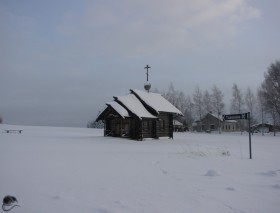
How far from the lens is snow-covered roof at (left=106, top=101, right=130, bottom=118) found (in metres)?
27.2

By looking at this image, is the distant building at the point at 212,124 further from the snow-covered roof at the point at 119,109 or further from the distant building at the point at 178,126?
the snow-covered roof at the point at 119,109

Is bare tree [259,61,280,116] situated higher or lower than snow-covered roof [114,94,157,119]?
higher

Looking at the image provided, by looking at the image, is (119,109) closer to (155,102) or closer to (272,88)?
(155,102)

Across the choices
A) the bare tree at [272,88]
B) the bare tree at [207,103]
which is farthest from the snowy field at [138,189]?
the bare tree at [207,103]

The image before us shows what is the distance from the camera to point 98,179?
274 inches

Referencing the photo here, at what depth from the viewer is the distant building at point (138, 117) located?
90.8 ft

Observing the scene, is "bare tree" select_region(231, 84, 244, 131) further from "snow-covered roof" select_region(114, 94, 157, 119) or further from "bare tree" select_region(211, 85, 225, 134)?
"snow-covered roof" select_region(114, 94, 157, 119)

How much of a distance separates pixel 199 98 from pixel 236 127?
66.2ft

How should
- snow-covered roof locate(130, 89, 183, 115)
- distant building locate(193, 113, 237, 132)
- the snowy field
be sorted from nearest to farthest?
the snowy field → snow-covered roof locate(130, 89, 183, 115) → distant building locate(193, 113, 237, 132)

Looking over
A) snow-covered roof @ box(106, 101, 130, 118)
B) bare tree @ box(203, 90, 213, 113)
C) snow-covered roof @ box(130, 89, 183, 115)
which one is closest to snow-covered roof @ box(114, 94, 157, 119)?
snow-covered roof @ box(106, 101, 130, 118)

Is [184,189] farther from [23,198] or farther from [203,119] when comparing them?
[203,119]

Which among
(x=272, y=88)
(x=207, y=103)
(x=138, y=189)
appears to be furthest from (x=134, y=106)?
(x=207, y=103)

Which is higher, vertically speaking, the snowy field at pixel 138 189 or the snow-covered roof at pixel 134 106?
the snow-covered roof at pixel 134 106

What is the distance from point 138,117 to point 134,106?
2.42m
